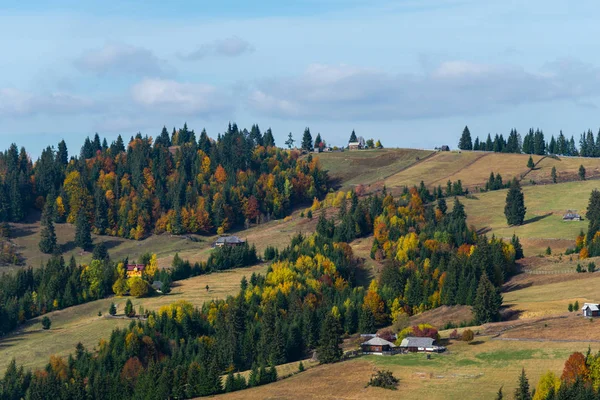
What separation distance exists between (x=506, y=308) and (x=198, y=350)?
46.6 meters

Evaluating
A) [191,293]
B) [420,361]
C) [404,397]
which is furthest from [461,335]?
[191,293]

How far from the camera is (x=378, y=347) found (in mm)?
147500

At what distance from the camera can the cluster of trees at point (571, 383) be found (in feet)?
376

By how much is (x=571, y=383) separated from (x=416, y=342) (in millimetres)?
30687

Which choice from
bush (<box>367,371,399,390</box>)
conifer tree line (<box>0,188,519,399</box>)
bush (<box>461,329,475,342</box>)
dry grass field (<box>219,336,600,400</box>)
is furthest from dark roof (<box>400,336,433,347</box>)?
bush (<box>367,371,399,390</box>)

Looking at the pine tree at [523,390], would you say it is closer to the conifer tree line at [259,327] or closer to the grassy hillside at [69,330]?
the conifer tree line at [259,327]

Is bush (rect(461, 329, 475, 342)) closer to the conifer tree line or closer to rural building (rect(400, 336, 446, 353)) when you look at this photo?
rural building (rect(400, 336, 446, 353))

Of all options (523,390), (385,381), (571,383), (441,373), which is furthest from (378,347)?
(571,383)

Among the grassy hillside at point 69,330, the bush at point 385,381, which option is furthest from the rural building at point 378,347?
the grassy hillside at point 69,330

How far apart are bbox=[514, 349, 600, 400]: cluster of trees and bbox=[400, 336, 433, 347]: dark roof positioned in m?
20.5

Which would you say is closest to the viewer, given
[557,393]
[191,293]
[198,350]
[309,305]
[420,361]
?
[557,393]

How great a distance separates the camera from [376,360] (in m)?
142

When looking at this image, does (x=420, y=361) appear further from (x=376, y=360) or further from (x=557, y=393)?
(x=557, y=393)

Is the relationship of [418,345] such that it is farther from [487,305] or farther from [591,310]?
[591,310]
